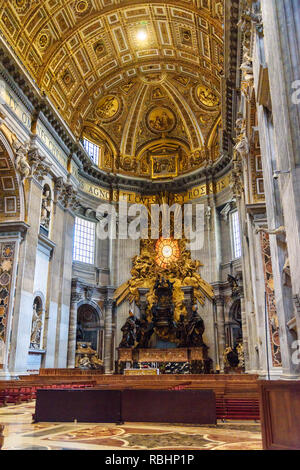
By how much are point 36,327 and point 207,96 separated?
634 inches

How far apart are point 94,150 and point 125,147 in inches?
81.4

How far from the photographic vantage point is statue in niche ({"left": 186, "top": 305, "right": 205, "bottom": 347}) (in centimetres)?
2045

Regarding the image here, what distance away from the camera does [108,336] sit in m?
22.0

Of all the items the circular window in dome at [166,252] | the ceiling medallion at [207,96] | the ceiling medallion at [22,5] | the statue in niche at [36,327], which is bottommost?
the statue in niche at [36,327]

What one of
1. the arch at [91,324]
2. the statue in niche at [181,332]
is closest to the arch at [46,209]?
the arch at [91,324]

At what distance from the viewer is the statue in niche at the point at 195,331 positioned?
805 inches

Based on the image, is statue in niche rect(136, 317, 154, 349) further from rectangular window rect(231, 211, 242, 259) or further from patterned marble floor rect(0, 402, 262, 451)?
patterned marble floor rect(0, 402, 262, 451)

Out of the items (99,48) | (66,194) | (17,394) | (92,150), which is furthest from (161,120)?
(17,394)

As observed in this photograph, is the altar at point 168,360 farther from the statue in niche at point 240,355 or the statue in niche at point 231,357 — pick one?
the statue in niche at point 240,355

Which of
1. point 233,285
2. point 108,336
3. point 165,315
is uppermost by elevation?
point 233,285

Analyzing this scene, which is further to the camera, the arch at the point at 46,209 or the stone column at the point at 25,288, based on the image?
the arch at the point at 46,209

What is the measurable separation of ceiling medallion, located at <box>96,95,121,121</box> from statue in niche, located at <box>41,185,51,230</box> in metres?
8.21

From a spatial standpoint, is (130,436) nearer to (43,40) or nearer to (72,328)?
(72,328)

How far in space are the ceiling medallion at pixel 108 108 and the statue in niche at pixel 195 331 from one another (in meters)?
13.4
